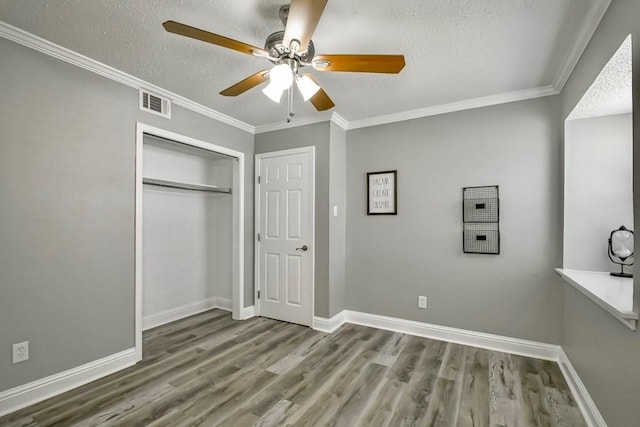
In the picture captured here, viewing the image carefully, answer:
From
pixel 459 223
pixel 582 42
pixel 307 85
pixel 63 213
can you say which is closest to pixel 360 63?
pixel 307 85

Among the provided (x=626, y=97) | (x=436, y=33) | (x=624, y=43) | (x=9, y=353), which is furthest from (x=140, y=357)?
(x=626, y=97)

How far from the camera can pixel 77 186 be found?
2.31 meters

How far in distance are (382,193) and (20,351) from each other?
3359mm

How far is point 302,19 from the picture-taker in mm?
1437

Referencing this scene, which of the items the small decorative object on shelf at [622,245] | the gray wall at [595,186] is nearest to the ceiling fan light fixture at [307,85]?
the gray wall at [595,186]

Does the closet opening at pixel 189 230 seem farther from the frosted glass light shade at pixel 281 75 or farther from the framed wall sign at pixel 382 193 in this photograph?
the frosted glass light shade at pixel 281 75

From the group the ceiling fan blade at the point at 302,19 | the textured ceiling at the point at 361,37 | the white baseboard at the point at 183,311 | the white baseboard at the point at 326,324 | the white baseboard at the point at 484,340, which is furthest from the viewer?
the white baseboard at the point at 183,311

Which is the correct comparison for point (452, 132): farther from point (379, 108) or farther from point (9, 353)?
point (9, 353)

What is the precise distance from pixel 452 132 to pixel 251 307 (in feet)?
10.5

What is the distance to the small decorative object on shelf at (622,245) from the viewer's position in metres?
2.17

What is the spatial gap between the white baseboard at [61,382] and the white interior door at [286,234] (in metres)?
1.63

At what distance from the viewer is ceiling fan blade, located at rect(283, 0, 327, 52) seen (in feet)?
4.38

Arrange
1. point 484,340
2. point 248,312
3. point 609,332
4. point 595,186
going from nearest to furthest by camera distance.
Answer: point 609,332 → point 595,186 → point 484,340 → point 248,312

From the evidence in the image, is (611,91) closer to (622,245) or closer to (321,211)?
(622,245)
